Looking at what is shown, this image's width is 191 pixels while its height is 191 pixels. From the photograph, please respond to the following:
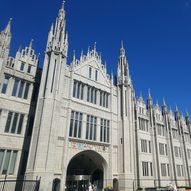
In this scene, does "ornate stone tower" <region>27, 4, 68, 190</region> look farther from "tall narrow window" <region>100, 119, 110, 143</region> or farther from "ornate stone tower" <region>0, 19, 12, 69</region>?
"tall narrow window" <region>100, 119, 110, 143</region>

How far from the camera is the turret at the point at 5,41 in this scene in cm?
2613

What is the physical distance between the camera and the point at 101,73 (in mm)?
36156

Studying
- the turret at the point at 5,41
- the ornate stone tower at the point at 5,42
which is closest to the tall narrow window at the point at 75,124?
the ornate stone tower at the point at 5,42

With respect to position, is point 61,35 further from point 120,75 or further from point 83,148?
point 83,148

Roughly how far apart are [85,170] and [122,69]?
65.6 ft

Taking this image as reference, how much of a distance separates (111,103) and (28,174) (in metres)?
17.8

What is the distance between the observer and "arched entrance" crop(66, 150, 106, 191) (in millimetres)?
28669

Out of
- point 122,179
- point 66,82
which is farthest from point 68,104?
point 122,179

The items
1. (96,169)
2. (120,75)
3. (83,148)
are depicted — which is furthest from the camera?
(120,75)

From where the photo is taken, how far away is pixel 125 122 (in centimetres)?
3441

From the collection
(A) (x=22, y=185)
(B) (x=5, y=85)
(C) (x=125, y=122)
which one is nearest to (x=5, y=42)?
(B) (x=5, y=85)

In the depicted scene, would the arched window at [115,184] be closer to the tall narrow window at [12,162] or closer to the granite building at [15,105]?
the granite building at [15,105]

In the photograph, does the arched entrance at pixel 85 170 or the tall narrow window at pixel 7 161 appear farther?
the arched entrance at pixel 85 170

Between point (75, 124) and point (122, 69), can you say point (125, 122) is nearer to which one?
point (75, 124)
